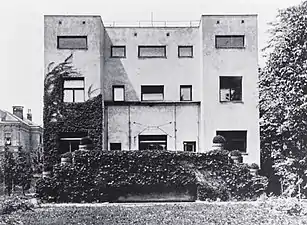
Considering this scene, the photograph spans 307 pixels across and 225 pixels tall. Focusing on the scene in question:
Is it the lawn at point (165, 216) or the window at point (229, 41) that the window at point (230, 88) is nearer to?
the window at point (229, 41)

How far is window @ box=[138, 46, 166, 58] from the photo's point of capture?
34625 millimetres

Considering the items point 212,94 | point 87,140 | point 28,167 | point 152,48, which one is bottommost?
point 28,167

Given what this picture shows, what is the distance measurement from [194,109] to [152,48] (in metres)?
4.78

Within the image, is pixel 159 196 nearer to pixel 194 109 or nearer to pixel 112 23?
pixel 194 109

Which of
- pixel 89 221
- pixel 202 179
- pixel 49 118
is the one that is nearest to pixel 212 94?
pixel 202 179

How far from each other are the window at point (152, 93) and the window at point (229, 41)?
14.9 ft

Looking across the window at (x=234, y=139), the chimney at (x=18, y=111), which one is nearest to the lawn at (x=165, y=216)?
the window at (x=234, y=139)

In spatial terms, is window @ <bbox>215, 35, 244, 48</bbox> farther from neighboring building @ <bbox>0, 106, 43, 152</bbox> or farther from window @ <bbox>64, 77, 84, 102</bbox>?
neighboring building @ <bbox>0, 106, 43, 152</bbox>

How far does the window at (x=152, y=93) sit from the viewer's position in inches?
1363

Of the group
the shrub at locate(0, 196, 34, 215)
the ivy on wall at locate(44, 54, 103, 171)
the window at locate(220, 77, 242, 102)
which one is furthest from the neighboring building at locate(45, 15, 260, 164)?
the shrub at locate(0, 196, 34, 215)

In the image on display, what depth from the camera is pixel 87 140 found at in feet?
98.9

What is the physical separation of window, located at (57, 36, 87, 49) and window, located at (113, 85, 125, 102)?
3416 millimetres

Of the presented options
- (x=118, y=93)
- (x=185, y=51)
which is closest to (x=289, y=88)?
(x=185, y=51)

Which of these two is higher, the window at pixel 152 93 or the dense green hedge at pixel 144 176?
the window at pixel 152 93
